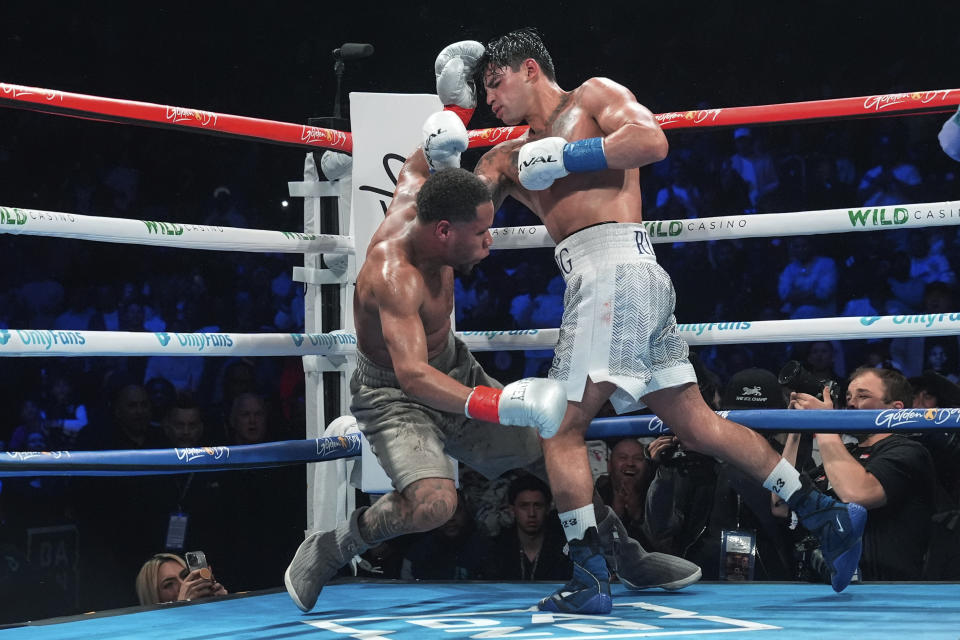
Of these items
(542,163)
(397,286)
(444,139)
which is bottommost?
(397,286)

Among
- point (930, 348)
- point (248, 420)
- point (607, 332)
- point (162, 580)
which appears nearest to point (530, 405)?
point (607, 332)

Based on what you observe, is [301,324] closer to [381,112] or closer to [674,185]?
[674,185]

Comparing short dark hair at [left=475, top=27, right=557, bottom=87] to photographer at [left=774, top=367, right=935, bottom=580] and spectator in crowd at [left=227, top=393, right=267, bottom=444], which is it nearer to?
photographer at [left=774, top=367, right=935, bottom=580]

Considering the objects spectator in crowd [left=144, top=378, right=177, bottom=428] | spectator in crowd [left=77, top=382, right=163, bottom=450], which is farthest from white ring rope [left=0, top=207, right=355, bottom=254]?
spectator in crowd [left=144, top=378, right=177, bottom=428]

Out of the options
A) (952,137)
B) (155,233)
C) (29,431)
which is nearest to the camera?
(952,137)

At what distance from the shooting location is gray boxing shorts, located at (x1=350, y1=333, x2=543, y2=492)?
2.29m

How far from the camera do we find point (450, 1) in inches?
226

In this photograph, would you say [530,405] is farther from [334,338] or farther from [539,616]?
[334,338]

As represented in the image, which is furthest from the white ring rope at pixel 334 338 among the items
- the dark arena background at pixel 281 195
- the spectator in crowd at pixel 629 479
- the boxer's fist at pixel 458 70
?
the dark arena background at pixel 281 195

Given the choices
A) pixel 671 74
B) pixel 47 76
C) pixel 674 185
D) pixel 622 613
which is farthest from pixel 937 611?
pixel 47 76

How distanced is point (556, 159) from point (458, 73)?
50cm

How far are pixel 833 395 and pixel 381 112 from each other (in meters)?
1.37

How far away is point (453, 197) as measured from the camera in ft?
7.38

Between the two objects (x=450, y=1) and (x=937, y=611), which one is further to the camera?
(x=450, y=1)
